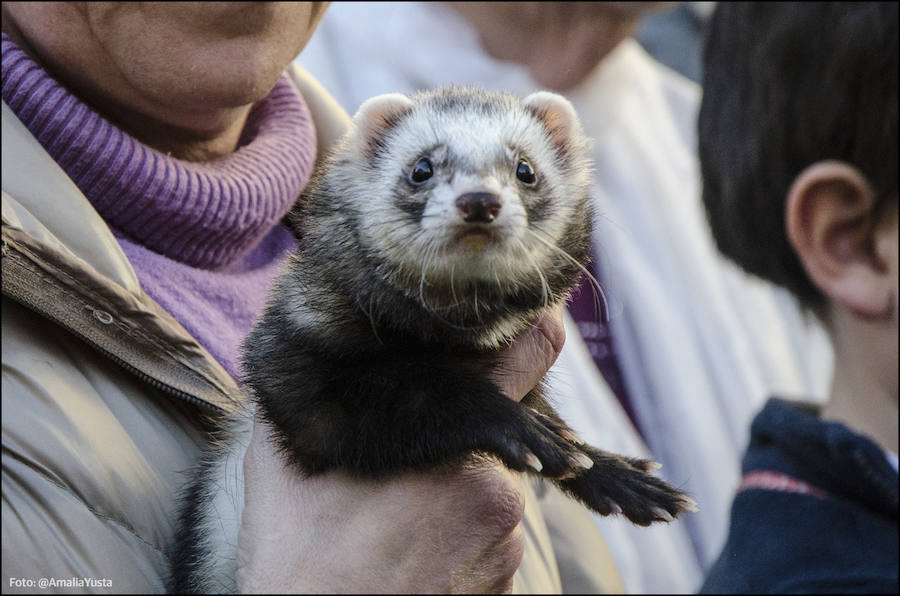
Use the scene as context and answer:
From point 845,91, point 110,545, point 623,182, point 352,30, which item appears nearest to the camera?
point 110,545

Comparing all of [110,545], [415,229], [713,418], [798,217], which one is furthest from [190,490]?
[713,418]

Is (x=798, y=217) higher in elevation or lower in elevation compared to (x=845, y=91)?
lower

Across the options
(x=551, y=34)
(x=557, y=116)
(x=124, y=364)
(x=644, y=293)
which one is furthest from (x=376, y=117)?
(x=644, y=293)

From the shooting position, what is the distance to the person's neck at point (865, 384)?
125 centimetres

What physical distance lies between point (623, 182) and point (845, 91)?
0.87 meters

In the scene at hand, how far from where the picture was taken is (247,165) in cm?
90

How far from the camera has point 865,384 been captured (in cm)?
128

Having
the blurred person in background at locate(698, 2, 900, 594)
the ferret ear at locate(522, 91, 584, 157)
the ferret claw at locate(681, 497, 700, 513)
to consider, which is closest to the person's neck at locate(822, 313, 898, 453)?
the blurred person in background at locate(698, 2, 900, 594)

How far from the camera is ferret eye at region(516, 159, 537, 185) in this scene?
818 mm

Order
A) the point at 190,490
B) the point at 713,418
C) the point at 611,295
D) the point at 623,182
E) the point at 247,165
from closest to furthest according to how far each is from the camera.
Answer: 1. the point at 190,490
2. the point at 247,165
3. the point at 611,295
4. the point at 713,418
5. the point at 623,182

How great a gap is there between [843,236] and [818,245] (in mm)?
34

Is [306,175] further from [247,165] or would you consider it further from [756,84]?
[756,84]

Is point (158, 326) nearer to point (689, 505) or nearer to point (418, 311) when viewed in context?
point (418, 311)

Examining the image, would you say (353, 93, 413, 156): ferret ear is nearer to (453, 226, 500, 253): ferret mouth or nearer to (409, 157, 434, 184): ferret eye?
(409, 157, 434, 184): ferret eye
